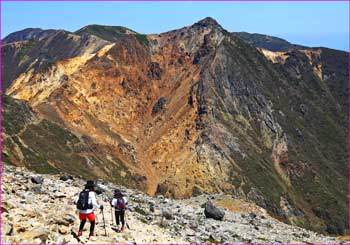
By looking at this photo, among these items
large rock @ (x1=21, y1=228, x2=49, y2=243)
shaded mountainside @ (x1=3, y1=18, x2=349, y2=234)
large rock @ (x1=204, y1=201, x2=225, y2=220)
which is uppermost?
shaded mountainside @ (x1=3, y1=18, x2=349, y2=234)

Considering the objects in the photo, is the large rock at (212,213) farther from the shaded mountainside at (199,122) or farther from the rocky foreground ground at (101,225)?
the shaded mountainside at (199,122)

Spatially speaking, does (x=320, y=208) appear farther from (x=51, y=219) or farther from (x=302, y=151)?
(x=51, y=219)

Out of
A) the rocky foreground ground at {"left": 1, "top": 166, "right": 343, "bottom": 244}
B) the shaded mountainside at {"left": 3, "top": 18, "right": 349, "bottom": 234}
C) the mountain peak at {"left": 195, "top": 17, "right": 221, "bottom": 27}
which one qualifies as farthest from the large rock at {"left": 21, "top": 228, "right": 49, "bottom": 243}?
the mountain peak at {"left": 195, "top": 17, "right": 221, "bottom": 27}

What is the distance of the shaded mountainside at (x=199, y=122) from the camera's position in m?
142

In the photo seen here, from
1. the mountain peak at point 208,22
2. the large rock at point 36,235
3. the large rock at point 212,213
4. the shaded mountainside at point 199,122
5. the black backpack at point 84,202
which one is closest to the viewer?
the large rock at point 36,235

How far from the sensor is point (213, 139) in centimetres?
14762

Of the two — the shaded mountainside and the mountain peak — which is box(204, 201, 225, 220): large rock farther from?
the mountain peak

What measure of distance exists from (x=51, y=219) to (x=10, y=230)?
3.21 meters

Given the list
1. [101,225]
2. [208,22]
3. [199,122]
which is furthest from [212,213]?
[208,22]

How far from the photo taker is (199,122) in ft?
500

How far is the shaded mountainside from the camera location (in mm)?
142375

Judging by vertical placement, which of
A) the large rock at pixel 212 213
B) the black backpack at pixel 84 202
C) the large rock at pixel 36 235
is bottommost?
the large rock at pixel 212 213

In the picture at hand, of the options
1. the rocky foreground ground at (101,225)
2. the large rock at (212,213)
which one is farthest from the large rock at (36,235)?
the large rock at (212,213)

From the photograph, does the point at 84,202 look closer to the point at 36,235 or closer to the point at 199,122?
the point at 36,235
